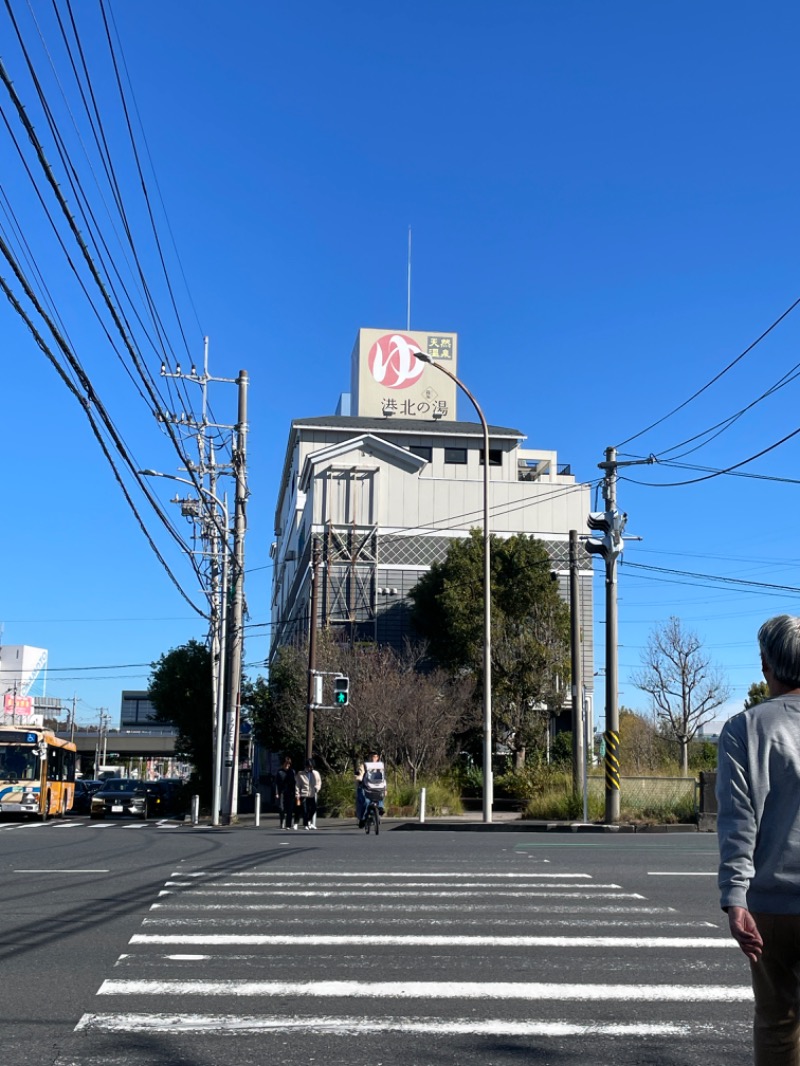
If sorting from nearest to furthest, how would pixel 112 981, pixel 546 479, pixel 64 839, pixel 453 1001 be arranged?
pixel 453 1001 → pixel 112 981 → pixel 64 839 → pixel 546 479

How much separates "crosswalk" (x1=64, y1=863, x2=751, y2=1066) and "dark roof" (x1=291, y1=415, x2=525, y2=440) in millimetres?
52098

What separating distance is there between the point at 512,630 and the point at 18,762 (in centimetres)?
1936

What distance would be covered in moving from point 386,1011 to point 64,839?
51.3 ft

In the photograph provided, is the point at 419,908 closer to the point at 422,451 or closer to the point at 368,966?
the point at 368,966

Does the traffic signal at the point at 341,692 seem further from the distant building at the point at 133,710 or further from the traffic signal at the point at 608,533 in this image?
the distant building at the point at 133,710

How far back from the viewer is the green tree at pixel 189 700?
5278 cm

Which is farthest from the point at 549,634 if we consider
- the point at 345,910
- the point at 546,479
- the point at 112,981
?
the point at 112,981

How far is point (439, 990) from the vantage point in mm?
7383

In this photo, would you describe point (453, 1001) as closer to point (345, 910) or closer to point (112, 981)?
point (112, 981)

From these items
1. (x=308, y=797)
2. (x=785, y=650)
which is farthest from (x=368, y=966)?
(x=308, y=797)

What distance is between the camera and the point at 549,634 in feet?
149

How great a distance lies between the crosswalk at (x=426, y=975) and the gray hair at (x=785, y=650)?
2.61m

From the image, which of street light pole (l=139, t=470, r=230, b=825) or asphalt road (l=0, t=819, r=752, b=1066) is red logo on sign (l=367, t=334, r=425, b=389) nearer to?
street light pole (l=139, t=470, r=230, b=825)

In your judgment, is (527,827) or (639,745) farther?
(639,745)
